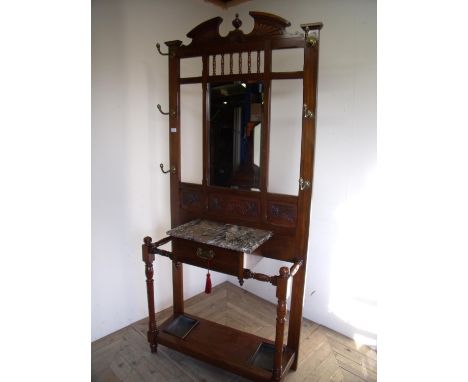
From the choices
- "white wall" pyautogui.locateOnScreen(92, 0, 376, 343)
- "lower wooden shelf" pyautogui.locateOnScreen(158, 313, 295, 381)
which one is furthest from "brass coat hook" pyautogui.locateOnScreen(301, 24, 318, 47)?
"lower wooden shelf" pyautogui.locateOnScreen(158, 313, 295, 381)

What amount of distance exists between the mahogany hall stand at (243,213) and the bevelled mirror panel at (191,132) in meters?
0.35

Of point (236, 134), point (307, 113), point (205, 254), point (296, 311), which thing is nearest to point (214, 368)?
point (296, 311)

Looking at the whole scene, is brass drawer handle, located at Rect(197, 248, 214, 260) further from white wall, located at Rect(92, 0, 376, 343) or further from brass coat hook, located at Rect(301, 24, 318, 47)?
brass coat hook, located at Rect(301, 24, 318, 47)

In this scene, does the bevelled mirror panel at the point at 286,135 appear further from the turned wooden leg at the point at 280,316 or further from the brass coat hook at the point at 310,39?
the turned wooden leg at the point at 280,316

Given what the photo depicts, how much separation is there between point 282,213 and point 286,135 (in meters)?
0.72

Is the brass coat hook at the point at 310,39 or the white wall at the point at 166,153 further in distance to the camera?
the white wall at the point at 166,153

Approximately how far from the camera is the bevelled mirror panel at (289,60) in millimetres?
1979

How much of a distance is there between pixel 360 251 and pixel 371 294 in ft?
0.88

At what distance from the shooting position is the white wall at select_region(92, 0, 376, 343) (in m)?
1.75

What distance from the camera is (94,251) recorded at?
72.7 inches

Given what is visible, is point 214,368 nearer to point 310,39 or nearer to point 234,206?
point 234,206

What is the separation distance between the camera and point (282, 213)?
5.23ft

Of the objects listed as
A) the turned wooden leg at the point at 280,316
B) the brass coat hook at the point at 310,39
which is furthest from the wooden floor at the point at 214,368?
the brass coat hook at the point at 310,39
